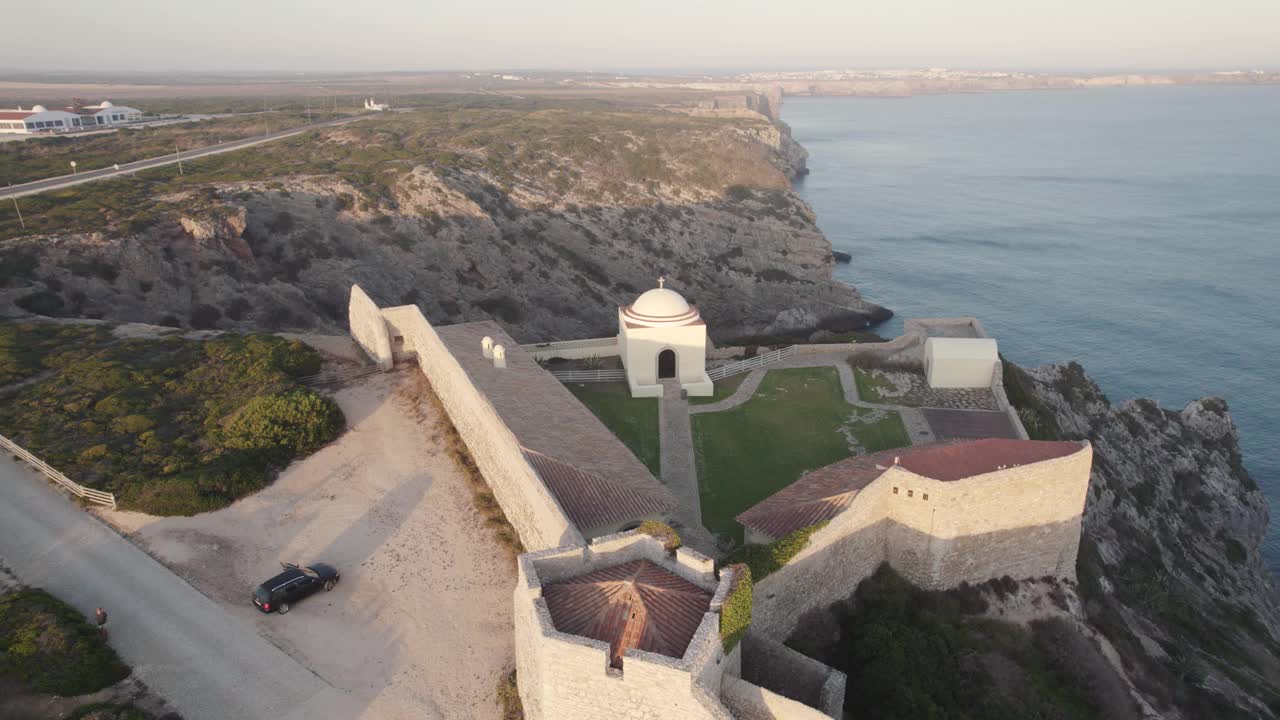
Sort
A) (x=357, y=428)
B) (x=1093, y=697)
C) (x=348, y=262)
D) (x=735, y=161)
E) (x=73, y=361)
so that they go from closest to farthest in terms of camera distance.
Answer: (x=1093, y=697) < (x=357, y=428) < (x=73, y=361) < (x=348, y=262) < (x=735, y=161)

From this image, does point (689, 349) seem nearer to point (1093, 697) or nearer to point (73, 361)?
point (1093, 697)

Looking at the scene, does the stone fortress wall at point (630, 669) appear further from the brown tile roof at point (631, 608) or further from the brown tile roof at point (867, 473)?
the brown tile roof at point (867, 473)

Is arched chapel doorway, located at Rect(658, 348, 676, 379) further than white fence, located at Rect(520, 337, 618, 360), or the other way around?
white fence, located at Rect(520, 337, 618, 360)

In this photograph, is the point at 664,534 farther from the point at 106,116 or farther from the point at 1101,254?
the point at 106,116

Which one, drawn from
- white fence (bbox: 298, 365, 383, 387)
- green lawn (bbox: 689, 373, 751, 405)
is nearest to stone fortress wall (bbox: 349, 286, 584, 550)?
white fence (bbox: 298, 365, 383, 387)

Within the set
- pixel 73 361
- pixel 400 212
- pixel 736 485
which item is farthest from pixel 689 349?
pixel 400 212

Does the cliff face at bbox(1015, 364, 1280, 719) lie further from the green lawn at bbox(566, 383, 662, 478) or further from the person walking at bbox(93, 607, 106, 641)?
the person walking at bbox(93, 607, 106, 641)
